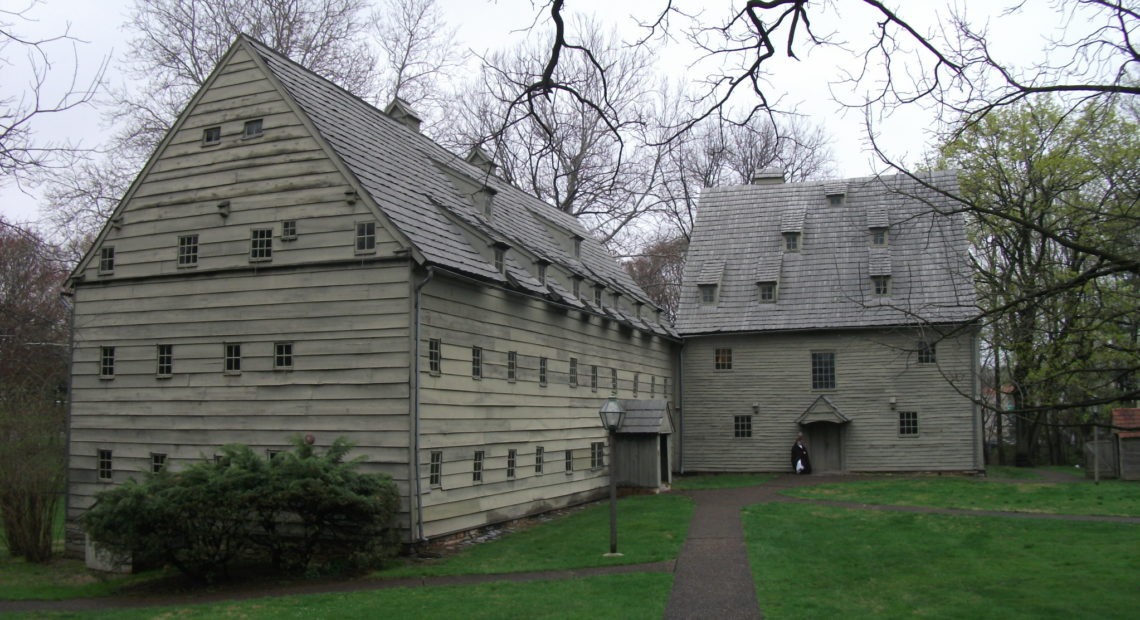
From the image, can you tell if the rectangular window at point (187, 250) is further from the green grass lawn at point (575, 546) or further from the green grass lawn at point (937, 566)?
the green grass lawn at point (937, 566)

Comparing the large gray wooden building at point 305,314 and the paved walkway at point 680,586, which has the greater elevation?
the large gray wooden building at point 305,314

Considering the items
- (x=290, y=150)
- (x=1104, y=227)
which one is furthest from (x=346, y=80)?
(x=1104, y=227)

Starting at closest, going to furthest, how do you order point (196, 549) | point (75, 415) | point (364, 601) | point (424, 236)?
point (364, 601)
point (196, 549)
point (424, 236)
point (75, 415)

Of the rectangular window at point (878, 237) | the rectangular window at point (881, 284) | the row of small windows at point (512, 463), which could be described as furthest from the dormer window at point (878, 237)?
the row of small windows at point (512, 463)

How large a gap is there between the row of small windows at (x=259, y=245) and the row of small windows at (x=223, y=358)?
6.33 feet

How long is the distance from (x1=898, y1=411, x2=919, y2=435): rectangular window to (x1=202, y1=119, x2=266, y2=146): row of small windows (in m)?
25.2

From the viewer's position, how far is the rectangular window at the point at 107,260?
23.0 m

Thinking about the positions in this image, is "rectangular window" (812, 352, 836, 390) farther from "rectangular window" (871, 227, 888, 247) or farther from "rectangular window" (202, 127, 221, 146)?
"rectangular window" (202, 127, 221, 146)

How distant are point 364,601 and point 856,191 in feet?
102

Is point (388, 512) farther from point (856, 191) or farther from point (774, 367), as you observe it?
point (856, 191)

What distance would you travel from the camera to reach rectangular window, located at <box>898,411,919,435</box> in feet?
116

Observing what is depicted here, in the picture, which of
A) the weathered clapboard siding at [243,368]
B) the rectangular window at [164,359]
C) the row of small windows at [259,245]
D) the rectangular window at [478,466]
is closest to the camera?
the weathered clapboard siding at [243,368]

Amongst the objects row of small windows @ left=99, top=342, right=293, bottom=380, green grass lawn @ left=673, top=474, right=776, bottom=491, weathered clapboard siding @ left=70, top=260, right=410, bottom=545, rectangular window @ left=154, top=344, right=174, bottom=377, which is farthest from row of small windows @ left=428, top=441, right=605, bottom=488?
rectangular window @ left=154, top=344, right=174, bottom=377

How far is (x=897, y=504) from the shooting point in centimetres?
2597
